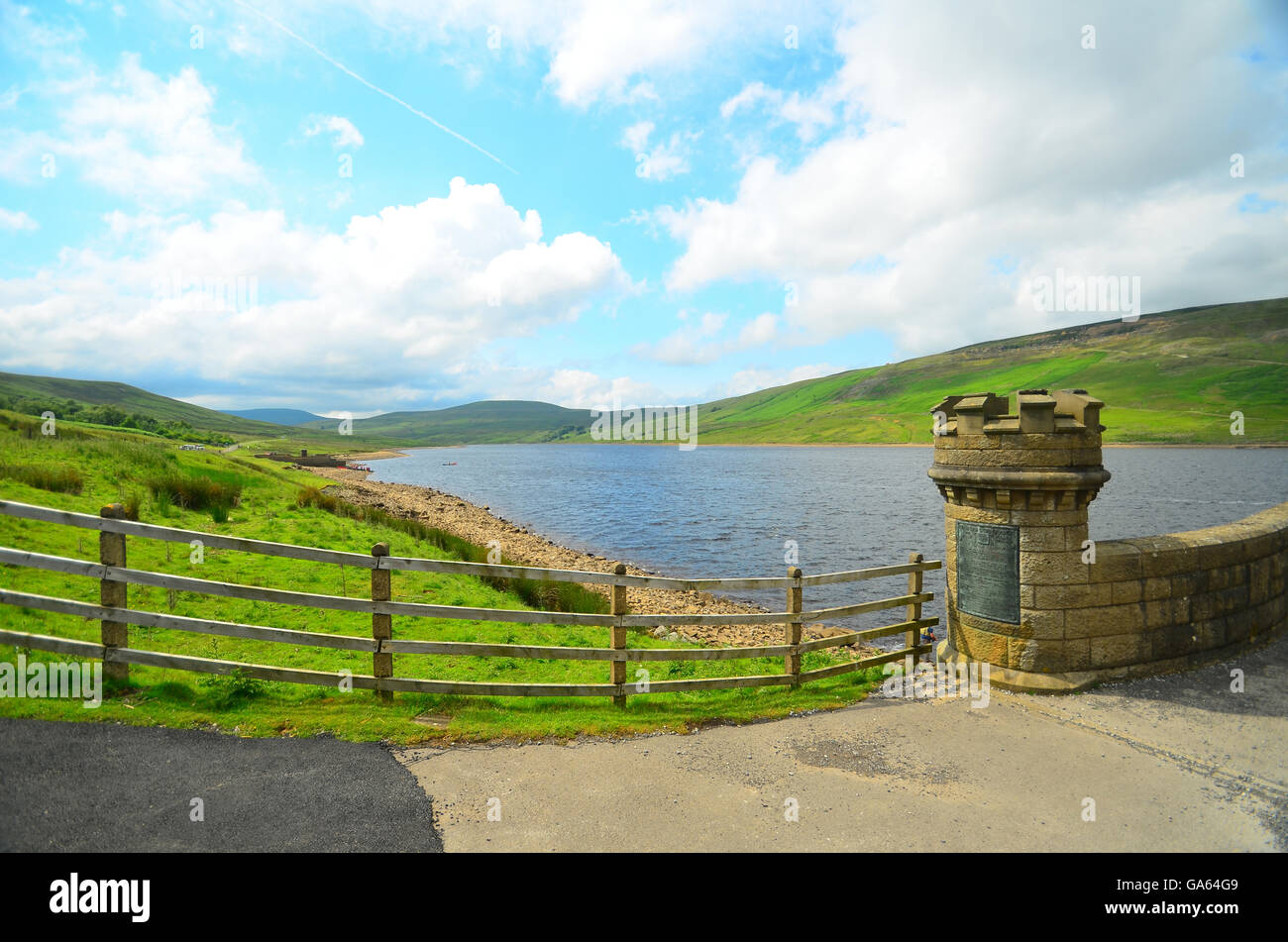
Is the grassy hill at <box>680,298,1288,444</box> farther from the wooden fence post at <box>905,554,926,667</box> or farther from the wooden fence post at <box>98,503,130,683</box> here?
the wooden fence post at <box>98,503,130,683</box>

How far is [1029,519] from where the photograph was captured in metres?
8.05

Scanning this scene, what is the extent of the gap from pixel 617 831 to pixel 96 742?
460 centimetres

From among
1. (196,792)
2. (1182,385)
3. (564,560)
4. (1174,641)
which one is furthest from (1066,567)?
(1182,385)

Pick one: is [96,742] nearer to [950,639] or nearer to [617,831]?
[617,831]

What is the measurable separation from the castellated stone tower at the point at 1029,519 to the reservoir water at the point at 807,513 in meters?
12.2

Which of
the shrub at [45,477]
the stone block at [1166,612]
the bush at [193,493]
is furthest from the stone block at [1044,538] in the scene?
A: the shrub at [45,477]

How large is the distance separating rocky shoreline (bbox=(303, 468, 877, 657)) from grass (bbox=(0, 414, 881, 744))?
309cm

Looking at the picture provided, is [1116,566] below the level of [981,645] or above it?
above

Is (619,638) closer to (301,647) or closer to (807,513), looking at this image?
(301,647)

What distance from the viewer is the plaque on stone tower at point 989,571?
817 centimetres

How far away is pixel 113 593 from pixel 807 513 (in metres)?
45.3

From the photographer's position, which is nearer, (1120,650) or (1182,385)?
(1120,650)

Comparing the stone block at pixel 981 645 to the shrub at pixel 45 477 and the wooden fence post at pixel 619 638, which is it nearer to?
the wooden fence post at pixel 619 638
